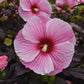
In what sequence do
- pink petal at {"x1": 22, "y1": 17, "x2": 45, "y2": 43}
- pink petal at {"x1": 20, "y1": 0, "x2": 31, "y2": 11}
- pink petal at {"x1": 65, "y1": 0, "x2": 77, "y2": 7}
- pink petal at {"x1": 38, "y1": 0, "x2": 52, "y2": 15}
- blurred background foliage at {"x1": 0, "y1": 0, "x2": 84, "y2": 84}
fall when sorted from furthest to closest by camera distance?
pink petal at {"x1": 65, "y1": 0, "x2": 77, "y2": 7}
pink petal at {"x1": 38, "y1": 0, "x2": 52, "y2": 15}
pink petal at {"x1": 20, "y1": 0, "x2": 31, "y2": 11}
blurred background foliage at {"x1": 0, "y1": 0, "x2": 84, "y2": 84}
pink petal at {"x1": 22, "y1": 17, "x2": 45, "y2": 43}

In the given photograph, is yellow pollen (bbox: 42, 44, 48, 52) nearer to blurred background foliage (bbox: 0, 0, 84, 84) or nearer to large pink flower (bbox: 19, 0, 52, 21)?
blurred background foliage (bbox: 0, 0, 84, 84)

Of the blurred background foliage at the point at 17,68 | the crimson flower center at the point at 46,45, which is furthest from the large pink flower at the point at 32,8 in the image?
the crimson flower center at the point at 46,45

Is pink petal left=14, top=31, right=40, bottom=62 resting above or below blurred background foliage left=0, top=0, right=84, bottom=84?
above

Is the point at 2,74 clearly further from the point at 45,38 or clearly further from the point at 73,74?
the point at 73,74

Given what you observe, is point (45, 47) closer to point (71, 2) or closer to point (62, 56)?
point (62, 56)

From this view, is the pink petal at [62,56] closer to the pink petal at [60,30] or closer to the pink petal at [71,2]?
the pink petal at [60,30]

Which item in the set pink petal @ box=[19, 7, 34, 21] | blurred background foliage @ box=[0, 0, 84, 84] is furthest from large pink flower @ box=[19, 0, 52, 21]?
blurred background foliage @ box=[0, 0, 84, 84]

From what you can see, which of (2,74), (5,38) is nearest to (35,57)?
(2,74)
